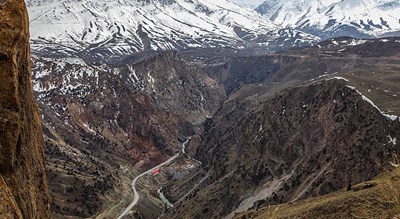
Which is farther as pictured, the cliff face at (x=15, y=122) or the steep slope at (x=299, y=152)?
the steep slope at (x=299, y=152)

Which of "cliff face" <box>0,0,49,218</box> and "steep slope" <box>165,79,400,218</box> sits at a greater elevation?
"cliff face" <box>0,0,49,218</box>

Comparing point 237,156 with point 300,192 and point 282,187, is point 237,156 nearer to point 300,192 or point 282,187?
point 282,187

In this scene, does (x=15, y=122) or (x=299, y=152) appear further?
(x=299, y=152)

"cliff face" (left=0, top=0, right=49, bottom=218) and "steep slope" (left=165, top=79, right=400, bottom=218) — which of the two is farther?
"steep slope" (left=165, top=79, right=400, bottom=218)

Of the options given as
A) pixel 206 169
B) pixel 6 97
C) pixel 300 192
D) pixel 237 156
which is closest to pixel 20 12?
pixel 6 97

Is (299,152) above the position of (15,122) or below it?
below

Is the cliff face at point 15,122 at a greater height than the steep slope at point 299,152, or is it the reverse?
the cliff face at point 15,122
